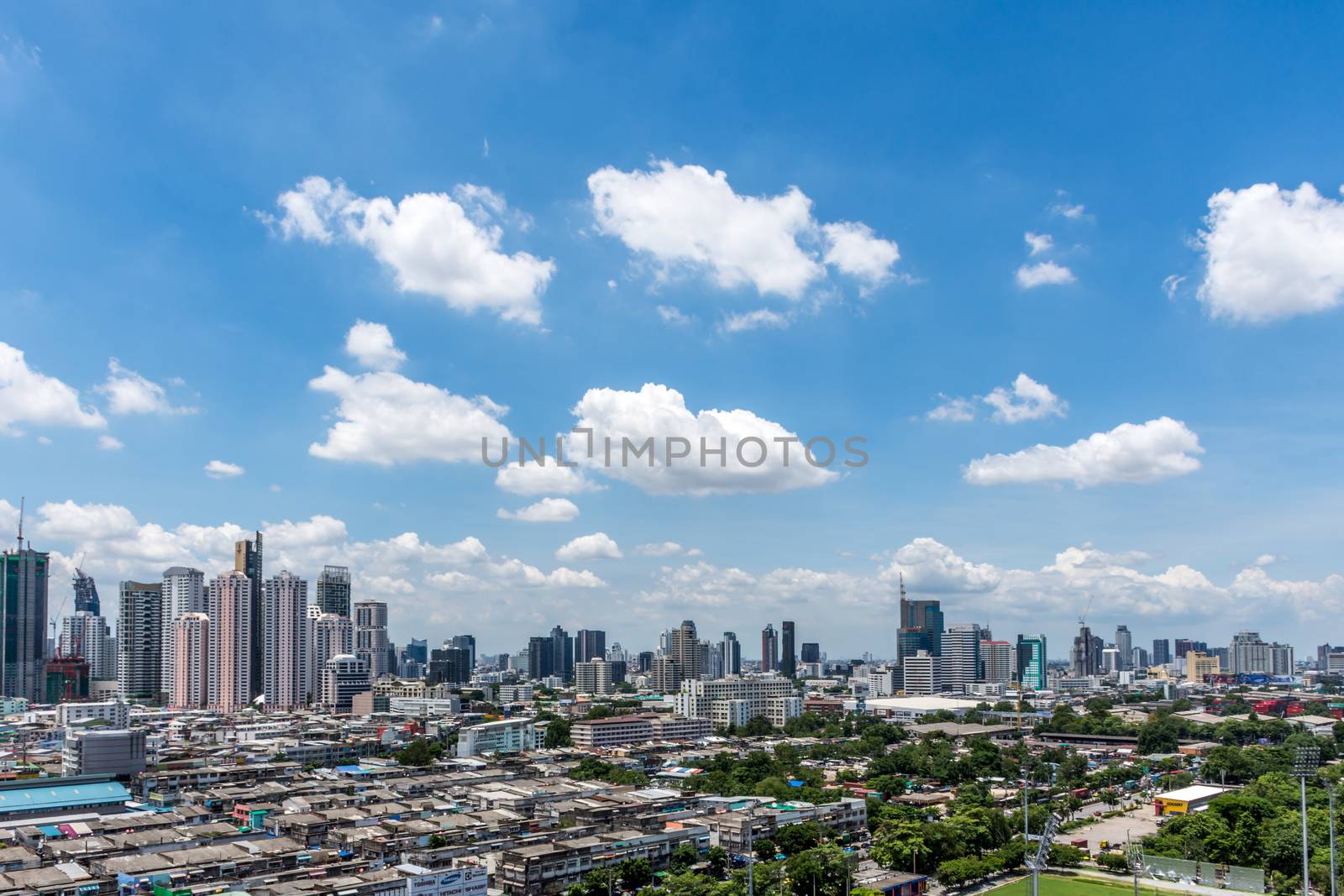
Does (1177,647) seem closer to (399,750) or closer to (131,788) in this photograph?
(399,750)

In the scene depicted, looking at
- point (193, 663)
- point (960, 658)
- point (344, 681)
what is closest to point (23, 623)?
point (193, 663)

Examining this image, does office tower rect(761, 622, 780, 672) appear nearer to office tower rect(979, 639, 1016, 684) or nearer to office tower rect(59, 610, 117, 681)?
office tower rect(979, 639, 1016, 684)

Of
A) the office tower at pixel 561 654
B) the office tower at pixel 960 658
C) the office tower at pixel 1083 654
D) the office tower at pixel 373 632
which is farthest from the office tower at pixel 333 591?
the office tower at pixel 1083 654

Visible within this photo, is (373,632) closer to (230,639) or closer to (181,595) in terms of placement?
(181,595)

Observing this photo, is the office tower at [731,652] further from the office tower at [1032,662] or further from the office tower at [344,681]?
the office tower at [344,681]

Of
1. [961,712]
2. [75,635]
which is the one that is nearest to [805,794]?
[961,712]

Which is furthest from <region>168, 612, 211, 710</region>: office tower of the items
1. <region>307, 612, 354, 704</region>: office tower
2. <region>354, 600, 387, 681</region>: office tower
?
<region>354, 600, 387, 681</region>: office tower
